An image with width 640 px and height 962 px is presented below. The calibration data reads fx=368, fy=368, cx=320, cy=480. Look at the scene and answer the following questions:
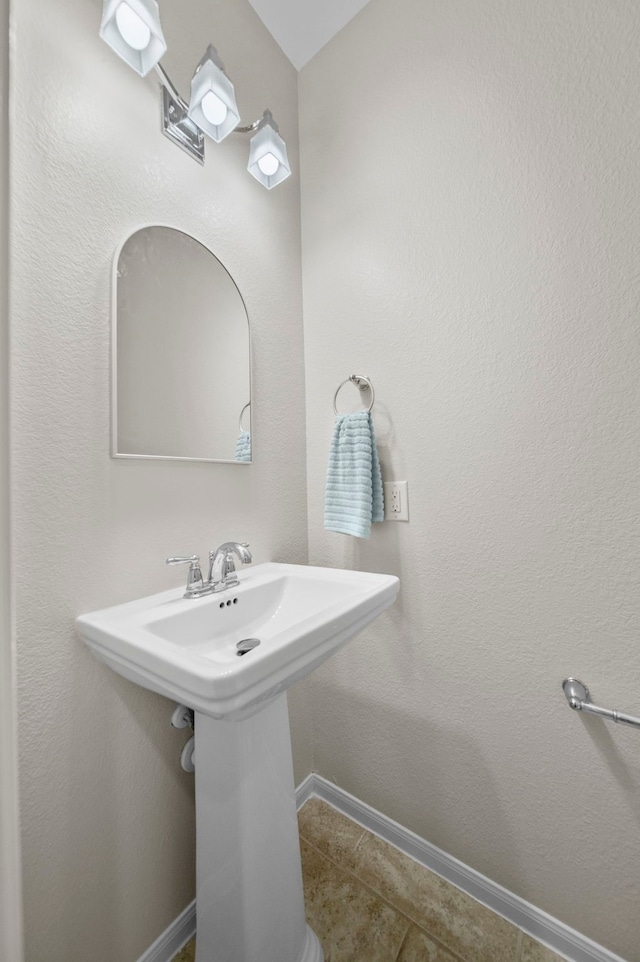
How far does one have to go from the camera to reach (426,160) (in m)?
1.06

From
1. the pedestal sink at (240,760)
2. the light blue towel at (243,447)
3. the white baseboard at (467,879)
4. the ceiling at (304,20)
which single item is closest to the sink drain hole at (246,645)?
the pedestal sink at (240,760)

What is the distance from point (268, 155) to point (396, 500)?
3.64 feet

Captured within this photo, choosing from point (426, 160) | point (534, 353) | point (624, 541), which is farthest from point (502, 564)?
point (426, 160)

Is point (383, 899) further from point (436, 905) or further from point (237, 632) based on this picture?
point (237, 632)

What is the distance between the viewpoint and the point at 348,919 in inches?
36.6

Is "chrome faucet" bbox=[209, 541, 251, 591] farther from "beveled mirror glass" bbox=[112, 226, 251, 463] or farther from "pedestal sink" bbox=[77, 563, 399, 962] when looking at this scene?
"beveled mirror glass" bbox=[112, 226, 251, 463]

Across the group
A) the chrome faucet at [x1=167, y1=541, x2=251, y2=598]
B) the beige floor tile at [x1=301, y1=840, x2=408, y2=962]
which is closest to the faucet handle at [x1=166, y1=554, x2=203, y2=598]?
the chrome faucet at [x1=167, y1=541, x2=251, y2=598]

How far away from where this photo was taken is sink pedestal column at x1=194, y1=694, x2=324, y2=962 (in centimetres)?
71

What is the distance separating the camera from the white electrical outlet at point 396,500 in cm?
110

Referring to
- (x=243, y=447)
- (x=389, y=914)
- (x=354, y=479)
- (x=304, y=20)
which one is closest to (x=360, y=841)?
(x=389, y=914)

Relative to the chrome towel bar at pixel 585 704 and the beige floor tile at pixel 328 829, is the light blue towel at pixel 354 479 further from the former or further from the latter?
the beige floor tile at pixel 328 829

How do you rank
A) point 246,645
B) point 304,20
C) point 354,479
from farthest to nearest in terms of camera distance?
point 304,20, point 354,479, point 246,645

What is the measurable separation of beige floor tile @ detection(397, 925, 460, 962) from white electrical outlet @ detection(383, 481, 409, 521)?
3.32ft

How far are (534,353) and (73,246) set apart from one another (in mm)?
1049
